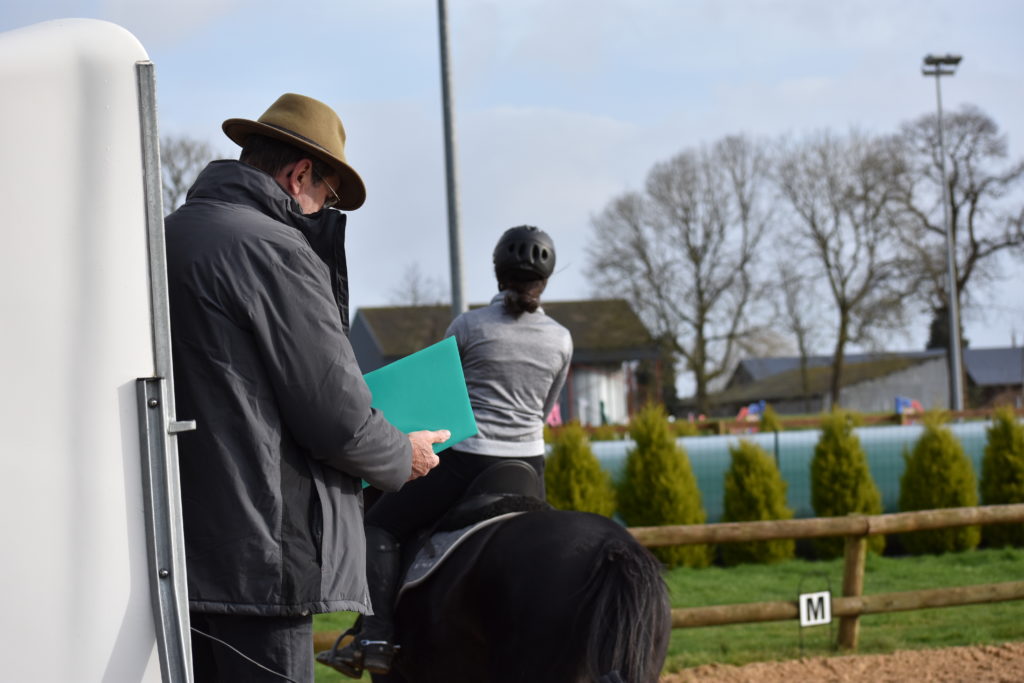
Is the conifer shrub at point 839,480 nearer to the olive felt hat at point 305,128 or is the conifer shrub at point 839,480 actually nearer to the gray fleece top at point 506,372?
the gray fleece top at point 506,372

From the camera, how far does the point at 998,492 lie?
1442 centimetres

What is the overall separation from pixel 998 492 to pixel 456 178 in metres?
8.79

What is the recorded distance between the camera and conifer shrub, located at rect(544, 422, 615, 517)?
1277 cm

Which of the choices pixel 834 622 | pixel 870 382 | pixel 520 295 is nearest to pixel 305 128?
pixel 520 295

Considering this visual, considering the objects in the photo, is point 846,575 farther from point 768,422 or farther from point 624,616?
point 768,422

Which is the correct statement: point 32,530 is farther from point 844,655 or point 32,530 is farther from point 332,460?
point 844,655

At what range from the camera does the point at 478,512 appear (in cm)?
428

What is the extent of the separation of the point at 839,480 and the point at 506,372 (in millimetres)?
10541

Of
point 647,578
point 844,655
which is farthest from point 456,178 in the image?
point 647,578

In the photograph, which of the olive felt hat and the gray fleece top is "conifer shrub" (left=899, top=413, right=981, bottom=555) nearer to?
the gray fleece top

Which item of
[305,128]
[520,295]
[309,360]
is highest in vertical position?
[305,128]

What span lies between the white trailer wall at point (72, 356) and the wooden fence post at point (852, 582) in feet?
24.4

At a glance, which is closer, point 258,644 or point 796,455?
point 258,644

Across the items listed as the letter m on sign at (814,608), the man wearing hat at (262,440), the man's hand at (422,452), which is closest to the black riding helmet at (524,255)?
the man's hand at (422,452)
